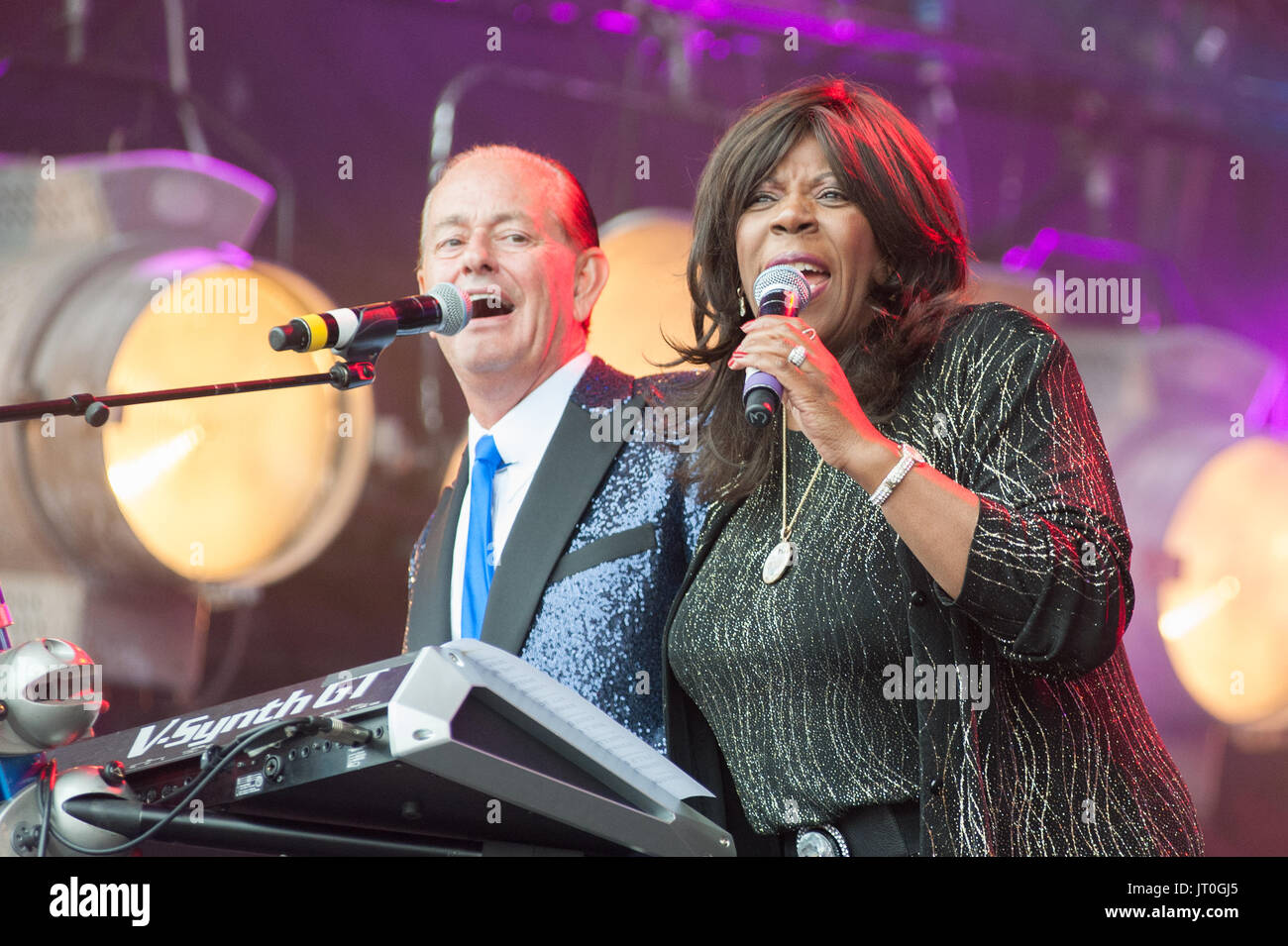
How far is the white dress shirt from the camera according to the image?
2076 mm

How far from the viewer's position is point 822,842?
148 centimetres

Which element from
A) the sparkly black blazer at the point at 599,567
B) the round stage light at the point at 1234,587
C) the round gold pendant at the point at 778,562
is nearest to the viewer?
the round gold pendant at the point at 778,562

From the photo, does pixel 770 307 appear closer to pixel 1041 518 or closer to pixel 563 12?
pixel 1041 518

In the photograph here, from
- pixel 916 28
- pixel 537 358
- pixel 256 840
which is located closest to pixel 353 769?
pixel 256 840

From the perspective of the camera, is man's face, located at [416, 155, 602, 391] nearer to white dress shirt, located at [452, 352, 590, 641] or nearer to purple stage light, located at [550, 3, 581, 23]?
white dress shirt, located at [452, 352, 590, 641]

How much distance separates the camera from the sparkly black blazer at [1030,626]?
129 centimetres

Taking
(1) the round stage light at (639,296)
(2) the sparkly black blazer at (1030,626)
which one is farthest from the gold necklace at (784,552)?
(1) the round stage light at (639,296)

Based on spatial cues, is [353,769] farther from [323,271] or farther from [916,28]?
[916,28]

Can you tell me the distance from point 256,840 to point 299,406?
6.23 ft

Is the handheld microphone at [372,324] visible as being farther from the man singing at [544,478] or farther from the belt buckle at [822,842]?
the belt buckle at [822,842]

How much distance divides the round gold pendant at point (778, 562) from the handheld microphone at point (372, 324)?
53 centimetres

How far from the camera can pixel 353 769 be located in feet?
3.51

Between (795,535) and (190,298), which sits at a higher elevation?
(190,298)

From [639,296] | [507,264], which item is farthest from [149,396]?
[639,296]
